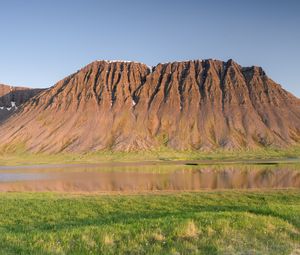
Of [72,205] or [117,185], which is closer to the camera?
[72,205]

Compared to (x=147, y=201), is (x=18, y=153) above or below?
below

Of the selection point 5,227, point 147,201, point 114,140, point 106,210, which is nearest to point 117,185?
point 147,201

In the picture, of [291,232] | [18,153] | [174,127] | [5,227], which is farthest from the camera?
[174,127]

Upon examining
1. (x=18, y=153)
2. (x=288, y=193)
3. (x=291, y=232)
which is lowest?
(x=18, y=153)

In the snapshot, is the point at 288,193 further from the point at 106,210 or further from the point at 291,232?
the point at 291,232

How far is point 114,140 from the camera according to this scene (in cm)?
19038

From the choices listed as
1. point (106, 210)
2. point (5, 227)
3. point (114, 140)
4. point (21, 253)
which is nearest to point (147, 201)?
point (106, 210)

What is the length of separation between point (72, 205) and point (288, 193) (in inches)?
782

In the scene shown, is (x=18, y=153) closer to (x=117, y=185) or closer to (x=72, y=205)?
(x=117, y=185)

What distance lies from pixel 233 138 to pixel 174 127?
2948 centimetres

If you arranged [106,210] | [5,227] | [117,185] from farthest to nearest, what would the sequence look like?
[117,185] < [106,210] < [5,227]

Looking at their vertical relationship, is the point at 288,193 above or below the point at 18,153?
above

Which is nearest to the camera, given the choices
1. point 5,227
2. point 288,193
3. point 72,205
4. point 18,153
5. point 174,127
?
point 5,227

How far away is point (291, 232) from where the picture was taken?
16250mm
